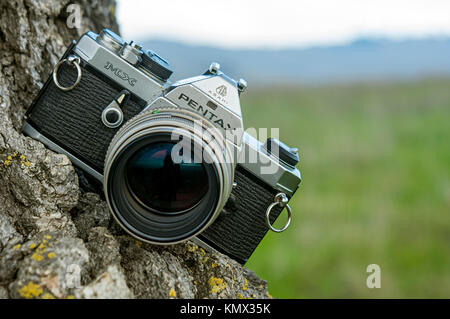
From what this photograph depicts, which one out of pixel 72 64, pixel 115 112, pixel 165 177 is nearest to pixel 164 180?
pixel 165 177

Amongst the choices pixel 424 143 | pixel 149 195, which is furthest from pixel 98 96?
pixel 424 143

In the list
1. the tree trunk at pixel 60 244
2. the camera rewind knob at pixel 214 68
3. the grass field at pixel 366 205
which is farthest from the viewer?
the grass field at pixel 366 205

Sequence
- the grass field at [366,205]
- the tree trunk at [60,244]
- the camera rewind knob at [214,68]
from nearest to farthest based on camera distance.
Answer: the tree trunk at [60,244], the camera rewind knob at [214,68], the grass field at [366,205]

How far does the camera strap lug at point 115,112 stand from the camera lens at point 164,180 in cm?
23

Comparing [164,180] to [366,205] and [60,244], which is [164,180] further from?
[366,205]

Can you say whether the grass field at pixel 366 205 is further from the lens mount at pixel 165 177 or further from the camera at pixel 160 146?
the lens mount at pixel 165 177

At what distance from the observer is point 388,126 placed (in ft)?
20.4

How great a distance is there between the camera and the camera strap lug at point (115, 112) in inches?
58.9

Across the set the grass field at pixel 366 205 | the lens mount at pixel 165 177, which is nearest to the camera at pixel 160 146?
the lens mount at pixel 165 177

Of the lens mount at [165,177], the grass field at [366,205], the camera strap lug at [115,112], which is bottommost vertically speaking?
the lens mount at [165,177]

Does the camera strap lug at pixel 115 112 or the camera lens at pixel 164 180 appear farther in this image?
the camera strap lug at pixel 115 112

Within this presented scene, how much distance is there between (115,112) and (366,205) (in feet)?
10.5

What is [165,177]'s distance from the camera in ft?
4.47

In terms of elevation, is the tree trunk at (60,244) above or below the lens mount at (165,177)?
below
